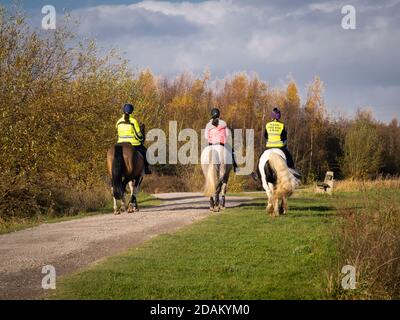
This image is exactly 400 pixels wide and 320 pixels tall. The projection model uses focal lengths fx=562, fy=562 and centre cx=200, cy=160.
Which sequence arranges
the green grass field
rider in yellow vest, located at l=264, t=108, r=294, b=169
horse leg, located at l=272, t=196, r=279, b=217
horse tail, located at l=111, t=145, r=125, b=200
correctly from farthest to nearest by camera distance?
horse tail, located at l=111, t=145, r=125, b=200 < rider in yellow vest, located at l=264, t=108, r=294, b=169 < horse leg, located at l=272, t=196, r=279, b=217 < the green grass field

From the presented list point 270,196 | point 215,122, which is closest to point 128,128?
point 215,122

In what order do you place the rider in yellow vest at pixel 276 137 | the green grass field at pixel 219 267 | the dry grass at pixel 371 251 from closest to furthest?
the green grass field at pixel 219 267
the dry grass at pixel 371 251
the rider in yellow vest at pixel 276 137

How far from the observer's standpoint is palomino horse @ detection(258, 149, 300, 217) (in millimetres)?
14898

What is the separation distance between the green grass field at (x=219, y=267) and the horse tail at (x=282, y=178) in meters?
1.55

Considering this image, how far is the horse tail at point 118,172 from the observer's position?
16.5 meters

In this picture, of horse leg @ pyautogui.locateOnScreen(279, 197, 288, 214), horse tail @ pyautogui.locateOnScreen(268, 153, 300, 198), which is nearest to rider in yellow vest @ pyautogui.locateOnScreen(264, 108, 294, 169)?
horse tail @ pyautogui.locateOnScreen(268, 153, 300, 198)

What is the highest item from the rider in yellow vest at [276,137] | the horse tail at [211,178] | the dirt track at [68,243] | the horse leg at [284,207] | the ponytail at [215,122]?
the ponytail at [215,122]

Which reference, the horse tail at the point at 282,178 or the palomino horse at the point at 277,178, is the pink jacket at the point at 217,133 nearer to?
the palomino horse at the point at 277,178

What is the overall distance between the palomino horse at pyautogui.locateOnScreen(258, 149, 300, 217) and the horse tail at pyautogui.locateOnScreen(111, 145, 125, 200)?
4.11 meters

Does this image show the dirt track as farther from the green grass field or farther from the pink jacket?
the pink jacket

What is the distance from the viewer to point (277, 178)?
49.3 ft

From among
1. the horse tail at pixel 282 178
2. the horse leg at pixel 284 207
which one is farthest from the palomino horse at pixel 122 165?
the horse leg at pixel 284 207
